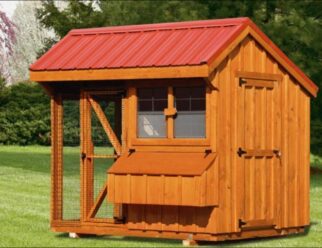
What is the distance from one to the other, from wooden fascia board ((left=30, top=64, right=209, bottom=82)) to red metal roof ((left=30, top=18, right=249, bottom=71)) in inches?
2.6

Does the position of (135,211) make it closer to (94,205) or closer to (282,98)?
(94,205)

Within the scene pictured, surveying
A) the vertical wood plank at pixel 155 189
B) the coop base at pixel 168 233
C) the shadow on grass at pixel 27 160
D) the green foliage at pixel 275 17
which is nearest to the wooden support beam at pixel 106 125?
the vertical wood plank at pixel 155 189

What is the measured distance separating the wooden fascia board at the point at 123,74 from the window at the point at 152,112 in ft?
1.28

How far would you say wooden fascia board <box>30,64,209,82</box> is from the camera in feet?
47.5

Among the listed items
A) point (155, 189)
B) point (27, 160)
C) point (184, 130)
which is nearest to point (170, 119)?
point (184, 130)

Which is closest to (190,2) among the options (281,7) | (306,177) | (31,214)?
(281,7)

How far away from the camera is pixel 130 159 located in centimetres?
1525

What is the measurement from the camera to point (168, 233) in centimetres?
1506

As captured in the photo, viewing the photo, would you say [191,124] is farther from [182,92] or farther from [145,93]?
[145,93]

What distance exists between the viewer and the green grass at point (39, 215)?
51.0 ft

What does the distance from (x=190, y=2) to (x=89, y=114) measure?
17675mm

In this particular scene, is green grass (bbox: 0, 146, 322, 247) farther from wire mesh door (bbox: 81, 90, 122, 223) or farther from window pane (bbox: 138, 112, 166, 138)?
window pane (bbox: 138, 112, 166, 138)

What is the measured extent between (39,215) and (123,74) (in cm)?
552

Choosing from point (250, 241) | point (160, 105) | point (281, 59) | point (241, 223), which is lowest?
point (250, 241)
